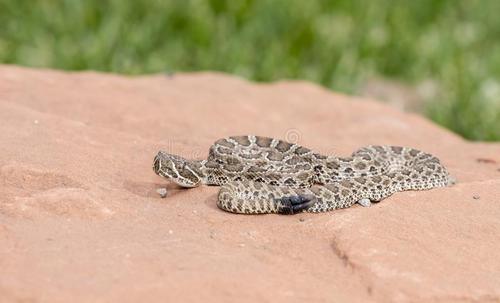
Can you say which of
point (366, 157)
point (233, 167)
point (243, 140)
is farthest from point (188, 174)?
point (366, 157)

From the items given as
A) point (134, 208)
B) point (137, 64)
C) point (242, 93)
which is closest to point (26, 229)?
point (134, 208)

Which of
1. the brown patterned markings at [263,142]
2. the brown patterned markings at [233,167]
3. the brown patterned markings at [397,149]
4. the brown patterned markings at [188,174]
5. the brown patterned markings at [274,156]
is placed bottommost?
the brown patterned markings at [188,174]

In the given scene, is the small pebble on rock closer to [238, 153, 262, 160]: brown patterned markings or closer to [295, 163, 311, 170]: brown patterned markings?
[238, 153, 262, 160]: brown patterned markings

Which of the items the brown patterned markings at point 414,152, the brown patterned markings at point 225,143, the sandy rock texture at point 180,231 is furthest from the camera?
the brown patterned markings at point 414,152

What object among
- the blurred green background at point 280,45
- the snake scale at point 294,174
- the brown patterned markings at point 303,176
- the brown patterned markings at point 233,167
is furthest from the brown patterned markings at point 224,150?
the blurred green background at point 280,45

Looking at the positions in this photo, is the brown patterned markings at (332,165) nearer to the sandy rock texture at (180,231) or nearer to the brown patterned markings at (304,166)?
the brown patterned markings at (304,166)

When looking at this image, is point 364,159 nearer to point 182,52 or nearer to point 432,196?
point 432,196

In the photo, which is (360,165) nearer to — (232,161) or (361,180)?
(361,180)
